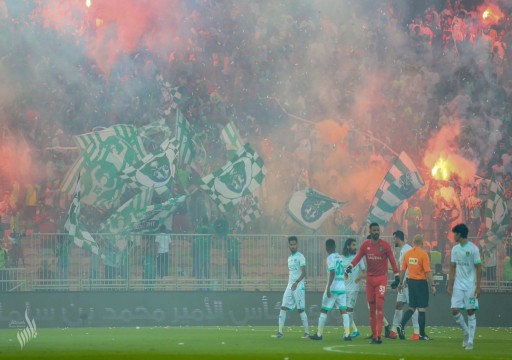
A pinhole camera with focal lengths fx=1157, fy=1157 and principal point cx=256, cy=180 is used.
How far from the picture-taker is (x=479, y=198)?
39.7 m

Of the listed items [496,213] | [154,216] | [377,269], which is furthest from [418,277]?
[496,213]

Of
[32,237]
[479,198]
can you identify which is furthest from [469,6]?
[32,237]

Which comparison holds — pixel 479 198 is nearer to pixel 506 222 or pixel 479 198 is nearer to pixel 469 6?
pixel 506 222

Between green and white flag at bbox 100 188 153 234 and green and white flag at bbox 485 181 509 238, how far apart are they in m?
11.4

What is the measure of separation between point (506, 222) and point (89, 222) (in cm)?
1341

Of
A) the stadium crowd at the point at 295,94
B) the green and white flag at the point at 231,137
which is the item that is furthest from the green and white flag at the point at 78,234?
the green and white flag at the point at 231,137

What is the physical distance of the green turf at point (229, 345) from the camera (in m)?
17.0

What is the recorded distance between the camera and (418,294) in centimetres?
2197

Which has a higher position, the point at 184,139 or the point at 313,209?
the point at 184,139

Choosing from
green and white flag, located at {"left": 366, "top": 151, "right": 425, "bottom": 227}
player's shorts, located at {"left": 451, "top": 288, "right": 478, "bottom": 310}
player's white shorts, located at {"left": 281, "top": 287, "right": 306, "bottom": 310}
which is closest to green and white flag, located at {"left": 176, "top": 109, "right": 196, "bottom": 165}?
green and white flag, located at {"left": 366, "top": 151, "right": 425, "bottom": 227}

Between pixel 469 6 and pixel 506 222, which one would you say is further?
pixel 469 6

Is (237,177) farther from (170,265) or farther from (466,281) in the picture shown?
(466,281)

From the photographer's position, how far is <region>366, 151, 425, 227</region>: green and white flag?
3509 cm

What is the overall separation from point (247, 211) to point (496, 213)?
813 cm
